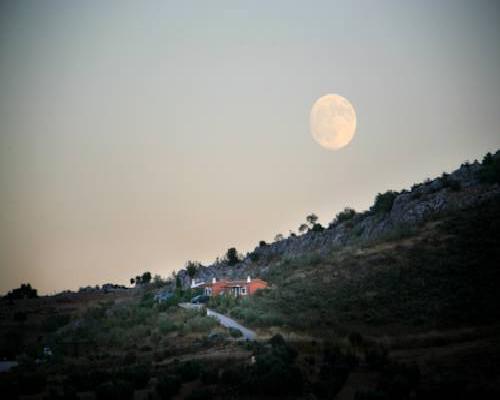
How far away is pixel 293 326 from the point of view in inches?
1740

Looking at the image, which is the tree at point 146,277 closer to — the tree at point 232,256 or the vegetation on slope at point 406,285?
the tree at point 232,256

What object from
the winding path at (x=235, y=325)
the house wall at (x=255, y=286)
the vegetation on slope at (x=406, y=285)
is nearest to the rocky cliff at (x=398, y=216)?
the vegetation on slope at (x=406, y=285)

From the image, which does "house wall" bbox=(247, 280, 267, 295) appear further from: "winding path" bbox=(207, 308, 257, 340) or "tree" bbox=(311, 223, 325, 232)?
"tree" bbox=(311, 223, 325, 232)

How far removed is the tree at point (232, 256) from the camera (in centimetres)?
11900

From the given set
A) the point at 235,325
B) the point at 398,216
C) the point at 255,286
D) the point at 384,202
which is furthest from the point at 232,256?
the point at 235,325

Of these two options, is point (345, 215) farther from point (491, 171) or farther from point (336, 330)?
point (336, 330)

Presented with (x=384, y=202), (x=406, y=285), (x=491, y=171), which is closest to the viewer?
(x=406, y=285)

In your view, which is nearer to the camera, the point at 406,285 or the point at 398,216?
the point at 406,285

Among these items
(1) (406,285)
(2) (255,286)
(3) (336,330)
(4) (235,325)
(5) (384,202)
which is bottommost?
(3) (336,330)

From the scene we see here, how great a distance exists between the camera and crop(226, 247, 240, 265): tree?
119000 mm

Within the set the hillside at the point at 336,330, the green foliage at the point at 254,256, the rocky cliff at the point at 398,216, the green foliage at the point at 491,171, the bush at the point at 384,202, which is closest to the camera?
the hillside at the point at 336,330

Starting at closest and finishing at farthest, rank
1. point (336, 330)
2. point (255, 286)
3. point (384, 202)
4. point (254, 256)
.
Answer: point (336, 330) < point (255, 286) < point (384, 202) < point (254, 256)

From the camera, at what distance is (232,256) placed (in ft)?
396

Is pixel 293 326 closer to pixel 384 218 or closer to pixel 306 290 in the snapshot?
pixel 306 290
